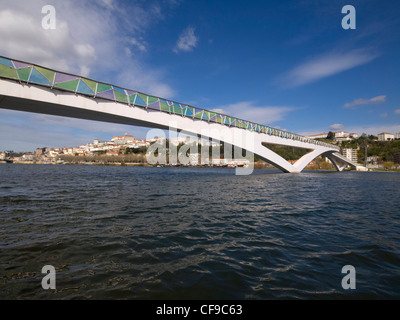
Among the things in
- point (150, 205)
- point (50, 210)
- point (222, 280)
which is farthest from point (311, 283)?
point (50, 210)

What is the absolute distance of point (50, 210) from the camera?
6621 mm

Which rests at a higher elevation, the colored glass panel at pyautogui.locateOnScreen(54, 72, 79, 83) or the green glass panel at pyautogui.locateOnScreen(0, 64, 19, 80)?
the colored glass panel at pyautogui.locateOnScreen(54, 72, 79, 83)

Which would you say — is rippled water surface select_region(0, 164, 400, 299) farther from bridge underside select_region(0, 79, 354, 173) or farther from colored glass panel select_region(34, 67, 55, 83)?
colored glass panel select_region(34, 67, 55, 83)

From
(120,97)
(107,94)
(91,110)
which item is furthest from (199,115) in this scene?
(91,110)

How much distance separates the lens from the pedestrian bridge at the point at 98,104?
40.7 ft

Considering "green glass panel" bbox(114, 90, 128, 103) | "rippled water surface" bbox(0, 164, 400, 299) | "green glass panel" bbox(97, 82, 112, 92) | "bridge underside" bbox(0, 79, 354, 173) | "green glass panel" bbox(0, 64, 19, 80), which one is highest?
"green glass panel" bbox(97, 82, 112, 92)

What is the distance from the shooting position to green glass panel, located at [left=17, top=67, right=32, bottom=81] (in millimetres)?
12133

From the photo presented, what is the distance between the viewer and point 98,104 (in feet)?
51.8

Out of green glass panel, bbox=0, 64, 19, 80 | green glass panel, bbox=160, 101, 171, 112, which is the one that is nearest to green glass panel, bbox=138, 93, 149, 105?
green glass panel, bbox=160, 101, 171, 112

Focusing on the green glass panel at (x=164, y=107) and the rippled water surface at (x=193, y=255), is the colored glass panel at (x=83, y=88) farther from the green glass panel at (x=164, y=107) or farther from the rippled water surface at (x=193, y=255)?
the rippled water surface at (x=193, y=255)

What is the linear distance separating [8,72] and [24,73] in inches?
28.9

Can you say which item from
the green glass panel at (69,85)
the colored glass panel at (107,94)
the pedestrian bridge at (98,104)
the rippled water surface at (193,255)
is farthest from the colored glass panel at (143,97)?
the rippled water surface at (193,255)

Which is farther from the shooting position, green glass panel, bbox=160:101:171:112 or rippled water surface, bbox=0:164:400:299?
green glass panel, bbox=160:101:171:112

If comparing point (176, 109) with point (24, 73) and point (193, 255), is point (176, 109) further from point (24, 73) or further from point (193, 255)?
point (193, 255)
